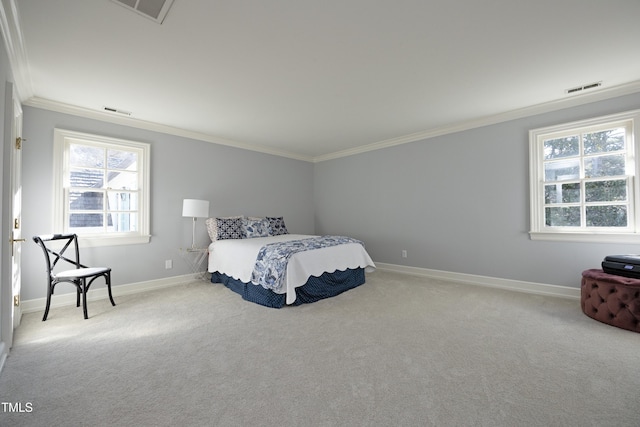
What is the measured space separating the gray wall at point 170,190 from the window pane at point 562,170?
4321 millimetres

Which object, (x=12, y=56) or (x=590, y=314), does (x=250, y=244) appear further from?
(x=590, y=314)

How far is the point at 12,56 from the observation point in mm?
2291

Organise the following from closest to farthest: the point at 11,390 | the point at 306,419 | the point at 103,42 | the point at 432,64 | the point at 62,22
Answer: the point at 306,419 < the point at 11,390 < the point at 62,22 < the point at 103,42 < the point at 432,64

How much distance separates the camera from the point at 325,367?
1924 millimetres

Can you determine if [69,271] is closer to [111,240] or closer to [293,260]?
[111,240]

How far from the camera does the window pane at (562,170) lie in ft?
11.4

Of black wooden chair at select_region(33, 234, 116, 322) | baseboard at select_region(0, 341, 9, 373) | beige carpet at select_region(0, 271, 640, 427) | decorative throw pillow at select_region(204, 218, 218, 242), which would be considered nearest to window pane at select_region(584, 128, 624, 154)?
beige carpet at select_region(0, 271, 640, 427)

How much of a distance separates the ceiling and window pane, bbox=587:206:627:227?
132 cm

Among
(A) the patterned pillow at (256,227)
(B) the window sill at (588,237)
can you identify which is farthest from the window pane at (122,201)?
(B) the window sill at (588,237)

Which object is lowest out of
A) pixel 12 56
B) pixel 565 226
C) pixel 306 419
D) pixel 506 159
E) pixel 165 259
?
pixel 306 419

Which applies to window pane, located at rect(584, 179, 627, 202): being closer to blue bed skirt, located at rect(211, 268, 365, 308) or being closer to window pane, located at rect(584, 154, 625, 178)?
window pane, located at rect(584, 154, 625, 178)

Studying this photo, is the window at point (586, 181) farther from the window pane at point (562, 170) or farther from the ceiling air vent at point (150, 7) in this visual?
the ceiling air vent at point (150, 7)

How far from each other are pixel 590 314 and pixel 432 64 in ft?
9.76

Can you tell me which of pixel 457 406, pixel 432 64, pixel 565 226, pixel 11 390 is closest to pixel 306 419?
pixel 457 406
